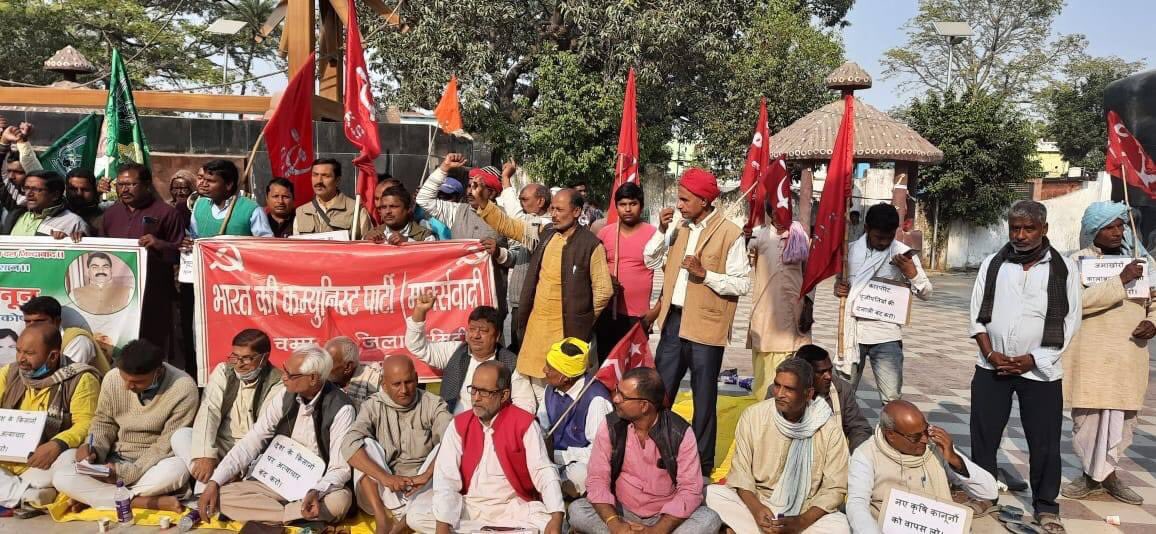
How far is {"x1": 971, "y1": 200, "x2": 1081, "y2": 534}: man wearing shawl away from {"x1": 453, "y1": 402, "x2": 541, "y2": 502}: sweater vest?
8.54 ft

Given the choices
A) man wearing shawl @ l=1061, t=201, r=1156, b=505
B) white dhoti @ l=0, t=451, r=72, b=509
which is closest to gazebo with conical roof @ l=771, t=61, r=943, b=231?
man wearing shawl @ l=1061, t=201, r=1156, b=505

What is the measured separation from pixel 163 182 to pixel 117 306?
3.71 m

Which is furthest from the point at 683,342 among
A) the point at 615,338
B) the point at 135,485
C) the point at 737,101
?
the point at 737,101

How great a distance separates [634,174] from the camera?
6883 millimetres

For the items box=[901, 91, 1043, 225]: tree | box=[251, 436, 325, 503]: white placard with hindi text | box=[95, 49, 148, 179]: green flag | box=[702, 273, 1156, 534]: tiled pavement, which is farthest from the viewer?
box=[901, 91, 1043, 225]: tree

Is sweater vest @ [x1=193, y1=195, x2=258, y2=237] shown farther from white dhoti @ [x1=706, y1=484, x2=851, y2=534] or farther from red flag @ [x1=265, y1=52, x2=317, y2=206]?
white dhoti @ [x1=706, y1=484, x2=851, y2=534]

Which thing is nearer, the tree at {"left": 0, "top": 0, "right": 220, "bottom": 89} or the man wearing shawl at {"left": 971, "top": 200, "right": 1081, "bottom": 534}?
the man wearing shawl at {"left": 971, "top": 200, "right": 1081, "bottom": 534}

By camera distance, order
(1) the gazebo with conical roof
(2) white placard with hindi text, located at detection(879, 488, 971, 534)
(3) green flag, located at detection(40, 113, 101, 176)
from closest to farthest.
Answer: (2) white placard with hindi text, located at detection(879, 488, 971, 534)
(3) green flag, located at detection(40, 113, 101, 176)
(1) the gazebo with conical roof

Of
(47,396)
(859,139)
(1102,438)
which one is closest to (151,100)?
(47,396)

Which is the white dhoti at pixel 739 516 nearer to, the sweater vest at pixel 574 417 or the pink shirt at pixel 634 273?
the sweater vest at pixel 574 417

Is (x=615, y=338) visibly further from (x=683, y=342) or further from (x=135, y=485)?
(x=135, y=485)

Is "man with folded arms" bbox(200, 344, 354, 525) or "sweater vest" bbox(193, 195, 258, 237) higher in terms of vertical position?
"sweater vest" bbox(193, 195, 258, 237)

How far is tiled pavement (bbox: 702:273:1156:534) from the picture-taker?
16.5ft

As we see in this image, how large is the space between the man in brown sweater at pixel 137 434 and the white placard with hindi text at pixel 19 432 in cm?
23
